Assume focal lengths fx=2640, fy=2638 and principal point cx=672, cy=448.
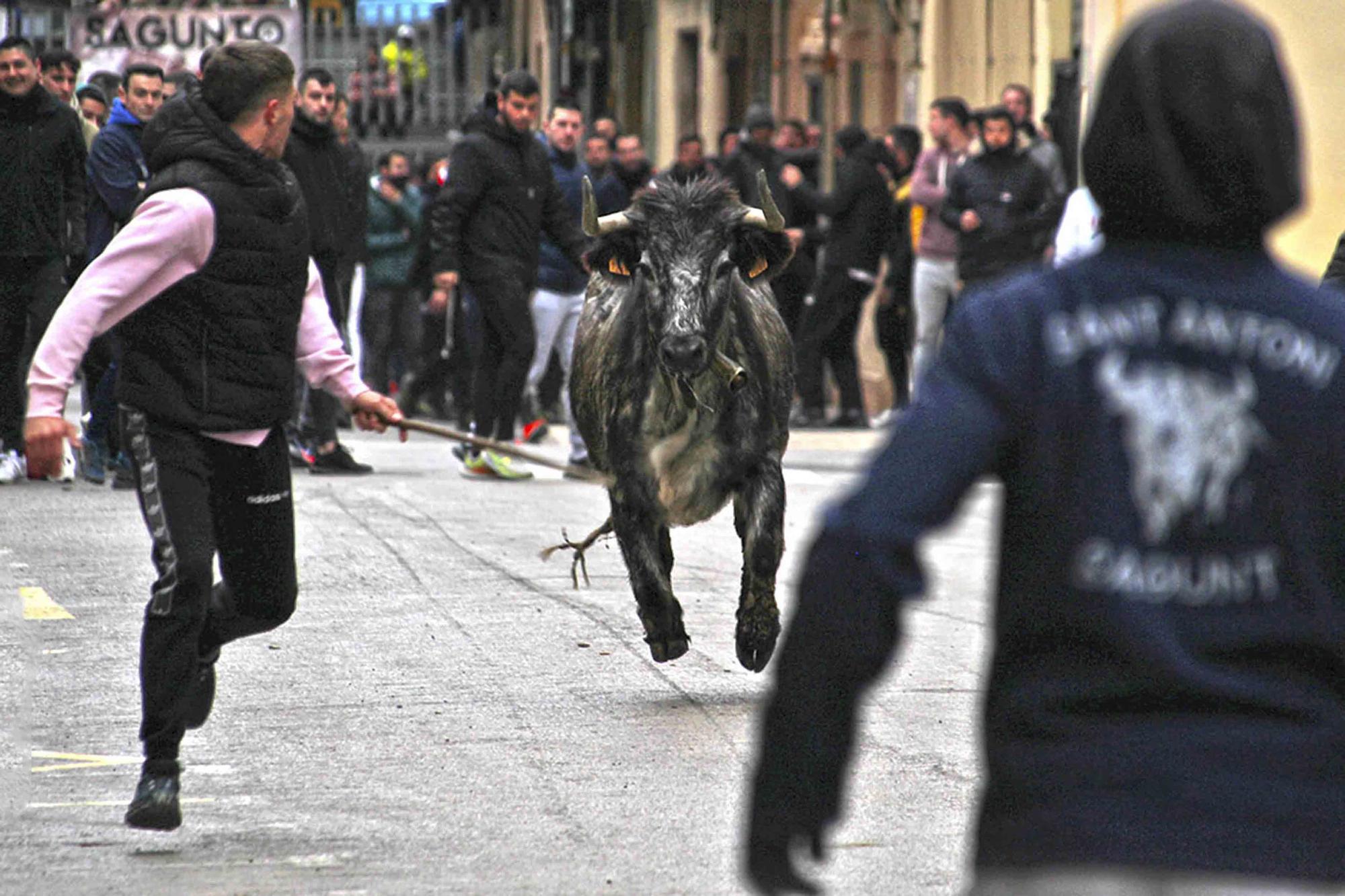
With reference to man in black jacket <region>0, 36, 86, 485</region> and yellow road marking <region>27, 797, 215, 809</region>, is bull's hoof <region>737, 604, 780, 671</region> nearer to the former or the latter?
yellow road marking <region>27, 797, 215, 809</region>

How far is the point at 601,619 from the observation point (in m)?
9.31

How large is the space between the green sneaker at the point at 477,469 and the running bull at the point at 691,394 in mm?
5727

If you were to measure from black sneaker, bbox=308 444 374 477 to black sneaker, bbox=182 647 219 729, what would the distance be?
8.22m

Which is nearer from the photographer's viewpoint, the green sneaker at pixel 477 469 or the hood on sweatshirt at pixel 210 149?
the hood on sweatshirt at pixel 210 149

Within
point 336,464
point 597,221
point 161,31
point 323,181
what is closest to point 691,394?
point 597,221

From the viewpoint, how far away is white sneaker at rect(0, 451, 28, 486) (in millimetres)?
13320

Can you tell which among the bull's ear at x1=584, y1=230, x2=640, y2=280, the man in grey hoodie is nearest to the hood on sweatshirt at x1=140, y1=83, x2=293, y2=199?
the bull's ear at x1=584, y1=230, x2=640, y2=280

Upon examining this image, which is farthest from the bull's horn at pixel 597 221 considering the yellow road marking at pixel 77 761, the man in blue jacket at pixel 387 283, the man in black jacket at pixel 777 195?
the man in blue jacket at pixel 387 283

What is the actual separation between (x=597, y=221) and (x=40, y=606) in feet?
8.42

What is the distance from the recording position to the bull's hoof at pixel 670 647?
7977 mm

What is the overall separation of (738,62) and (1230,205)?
96.3 ft

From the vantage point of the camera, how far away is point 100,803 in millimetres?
6344

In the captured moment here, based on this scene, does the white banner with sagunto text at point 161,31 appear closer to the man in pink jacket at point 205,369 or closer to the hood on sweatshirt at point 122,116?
the hood on sweatshirt at point 122,116

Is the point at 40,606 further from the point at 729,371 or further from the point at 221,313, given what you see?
the point at 221,313
